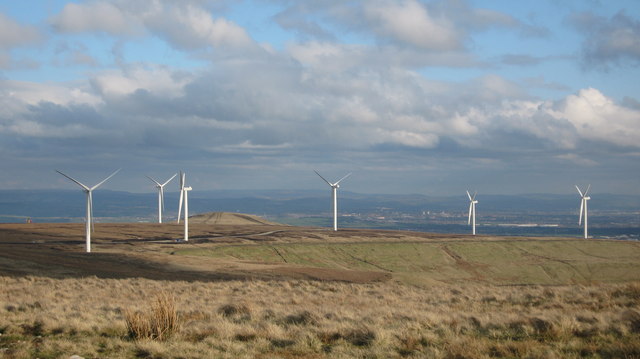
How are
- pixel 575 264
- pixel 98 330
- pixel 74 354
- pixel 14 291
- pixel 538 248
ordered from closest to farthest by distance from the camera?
pixel 74 354 < pixel 98 330 < pixel 14 291 < pixel 575 264 < pixel 538 248

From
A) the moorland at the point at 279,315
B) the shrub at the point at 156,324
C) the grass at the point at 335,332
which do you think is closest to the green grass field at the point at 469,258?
the moorland at the point at 279,315

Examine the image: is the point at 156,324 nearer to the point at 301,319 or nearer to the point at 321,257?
the point at 301,319

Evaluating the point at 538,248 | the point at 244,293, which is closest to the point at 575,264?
the point at 538,248

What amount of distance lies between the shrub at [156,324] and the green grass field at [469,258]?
5937 centimetres

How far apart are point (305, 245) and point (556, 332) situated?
85664 mm

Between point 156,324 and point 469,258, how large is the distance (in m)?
85.2

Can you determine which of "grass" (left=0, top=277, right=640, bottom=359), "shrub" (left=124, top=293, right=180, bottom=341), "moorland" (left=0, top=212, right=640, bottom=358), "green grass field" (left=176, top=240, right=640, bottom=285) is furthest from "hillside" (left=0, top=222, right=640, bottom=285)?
"shrub" (left=124, top=293, right=180, bottom=341)

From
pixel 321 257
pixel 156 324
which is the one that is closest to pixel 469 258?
pixel 321 257

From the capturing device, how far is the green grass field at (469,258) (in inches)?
3302

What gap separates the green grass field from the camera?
8388 cm

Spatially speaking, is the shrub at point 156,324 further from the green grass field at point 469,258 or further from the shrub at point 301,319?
the green grass field at point 469,258

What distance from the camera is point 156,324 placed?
1831 cm

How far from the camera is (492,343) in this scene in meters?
16.2

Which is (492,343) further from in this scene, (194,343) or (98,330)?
(98,330)
